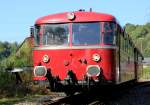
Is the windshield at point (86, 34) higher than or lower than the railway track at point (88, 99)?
higher

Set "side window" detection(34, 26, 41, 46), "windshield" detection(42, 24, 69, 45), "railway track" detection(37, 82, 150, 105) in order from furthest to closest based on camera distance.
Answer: "side window" detection(34, 26, 41, 46) → "windshield" detection(42, 24, 69, 45) → "railway track" detection(37, 82, 150, 105)

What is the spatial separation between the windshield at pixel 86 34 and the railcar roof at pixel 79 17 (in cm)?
18

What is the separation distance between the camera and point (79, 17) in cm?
1689

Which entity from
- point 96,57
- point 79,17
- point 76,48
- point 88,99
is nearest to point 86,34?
point 76,48

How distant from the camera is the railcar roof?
16.7m

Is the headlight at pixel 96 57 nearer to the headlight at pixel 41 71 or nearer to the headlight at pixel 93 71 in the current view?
the headlight at pixel 93 71

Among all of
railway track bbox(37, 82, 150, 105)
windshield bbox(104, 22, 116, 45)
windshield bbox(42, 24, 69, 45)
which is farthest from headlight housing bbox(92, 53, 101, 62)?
railway track bbox(37, 82, 150, 105)

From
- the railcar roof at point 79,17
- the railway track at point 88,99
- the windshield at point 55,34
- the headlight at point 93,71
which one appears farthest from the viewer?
the windshield at point 55,34

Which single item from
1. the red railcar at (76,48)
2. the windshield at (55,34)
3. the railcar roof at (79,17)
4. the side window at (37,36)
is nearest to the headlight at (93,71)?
the red railcar at (76,48)

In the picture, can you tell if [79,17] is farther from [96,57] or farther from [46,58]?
[46,58]

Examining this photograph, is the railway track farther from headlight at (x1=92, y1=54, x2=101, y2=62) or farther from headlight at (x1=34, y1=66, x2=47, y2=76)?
headlight at (x1=92, y1=54, x2=101, y2=62)

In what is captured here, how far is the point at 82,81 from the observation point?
16.3m

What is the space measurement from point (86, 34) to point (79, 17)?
0.71 meters

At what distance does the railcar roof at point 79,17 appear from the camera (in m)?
16.7
